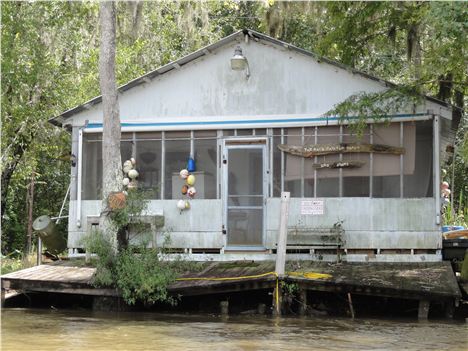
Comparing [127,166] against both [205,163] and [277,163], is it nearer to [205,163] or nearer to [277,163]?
[205,163]

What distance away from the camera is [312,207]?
15070mm

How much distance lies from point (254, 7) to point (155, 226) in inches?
558

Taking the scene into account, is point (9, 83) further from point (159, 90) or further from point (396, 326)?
point (396, 326)

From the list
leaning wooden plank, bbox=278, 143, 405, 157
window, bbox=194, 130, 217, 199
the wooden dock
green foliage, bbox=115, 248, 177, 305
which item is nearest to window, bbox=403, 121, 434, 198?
leaning wooden plank, bbox=278, 143, 405, 157

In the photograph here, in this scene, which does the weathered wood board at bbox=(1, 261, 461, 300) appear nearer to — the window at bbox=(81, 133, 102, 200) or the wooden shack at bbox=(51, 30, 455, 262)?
the wooden shack at bbox=(51, 30, 455, 262)

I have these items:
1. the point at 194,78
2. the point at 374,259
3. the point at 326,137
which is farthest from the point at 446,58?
the point at 194,78

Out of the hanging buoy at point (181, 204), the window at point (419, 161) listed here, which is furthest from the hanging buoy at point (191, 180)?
the window at point (419, 161)

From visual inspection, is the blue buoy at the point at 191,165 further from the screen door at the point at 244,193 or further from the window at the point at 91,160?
the window at the point at 91,160

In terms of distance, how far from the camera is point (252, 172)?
15461 millimetres

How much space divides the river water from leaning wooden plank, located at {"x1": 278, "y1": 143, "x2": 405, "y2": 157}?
3609 mm

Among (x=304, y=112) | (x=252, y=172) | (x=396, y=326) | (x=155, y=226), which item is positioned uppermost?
(x=304, y=112)

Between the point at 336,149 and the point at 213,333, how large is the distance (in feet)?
17.7

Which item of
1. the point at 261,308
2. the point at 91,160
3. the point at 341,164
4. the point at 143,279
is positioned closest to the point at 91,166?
the point at 91,160

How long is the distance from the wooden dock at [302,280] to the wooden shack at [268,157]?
69 cm
